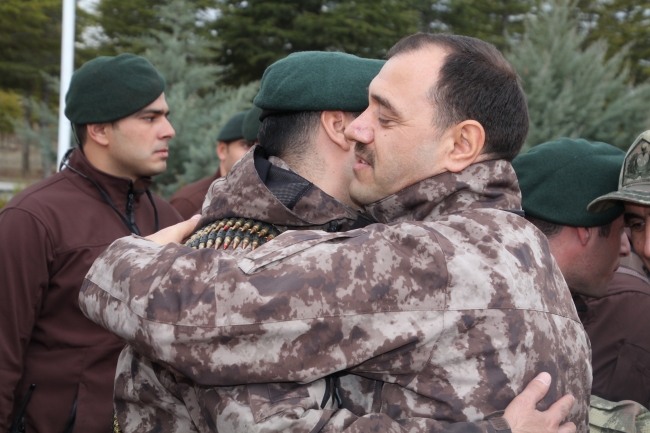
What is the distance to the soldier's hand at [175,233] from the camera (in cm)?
200

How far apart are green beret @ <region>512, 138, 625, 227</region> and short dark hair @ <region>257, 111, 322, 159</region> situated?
110 centimetres

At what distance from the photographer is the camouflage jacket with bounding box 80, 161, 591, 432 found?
1.55 meters

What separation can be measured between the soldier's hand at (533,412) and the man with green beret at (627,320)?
1130mm

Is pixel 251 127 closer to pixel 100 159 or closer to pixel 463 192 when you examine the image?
pixel 100 159

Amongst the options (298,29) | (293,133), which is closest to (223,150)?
(293,133)

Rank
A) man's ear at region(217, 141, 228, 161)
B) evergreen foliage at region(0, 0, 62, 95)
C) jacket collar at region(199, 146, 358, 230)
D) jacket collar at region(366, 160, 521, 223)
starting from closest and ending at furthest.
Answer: jacket collar at region(366, 160, 521, 223)
jacket collar at region(199, 146, 358, 230)
man's ear at region(217, 141, 228, 161)
evergreen foliage at region(0, 0, 62, 95)

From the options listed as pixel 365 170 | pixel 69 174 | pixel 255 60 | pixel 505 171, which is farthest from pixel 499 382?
pixel 255 60

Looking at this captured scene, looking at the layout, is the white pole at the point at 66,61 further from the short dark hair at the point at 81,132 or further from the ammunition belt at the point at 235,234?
the ammunition belt at the point at 235,234

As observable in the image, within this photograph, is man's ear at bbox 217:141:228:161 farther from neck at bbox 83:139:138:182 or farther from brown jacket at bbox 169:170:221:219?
neck at bbox 83:139:138:182

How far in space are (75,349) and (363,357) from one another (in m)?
2.00

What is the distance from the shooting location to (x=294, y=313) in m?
1.54


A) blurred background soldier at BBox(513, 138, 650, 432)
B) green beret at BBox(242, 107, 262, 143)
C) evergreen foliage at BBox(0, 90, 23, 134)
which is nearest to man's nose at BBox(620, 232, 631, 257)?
blurred background soldier at BBox(513, 138, 650, 432)

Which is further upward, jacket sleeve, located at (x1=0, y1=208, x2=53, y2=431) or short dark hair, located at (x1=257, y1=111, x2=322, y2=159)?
short dark hair, located at (x1=257, y1=111, x2=322, y2=159)

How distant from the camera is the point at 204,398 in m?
1.66
